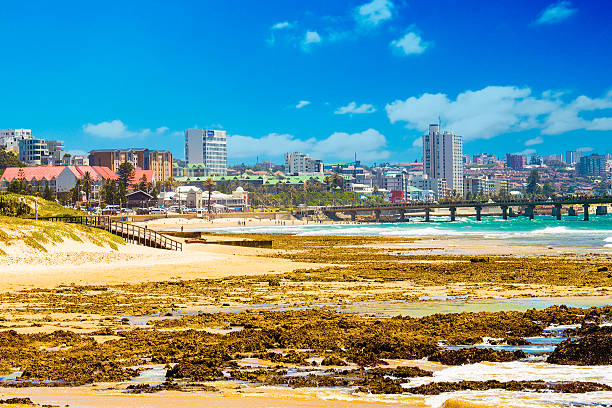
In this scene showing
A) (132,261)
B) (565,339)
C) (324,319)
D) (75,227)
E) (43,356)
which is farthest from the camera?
(75,227)

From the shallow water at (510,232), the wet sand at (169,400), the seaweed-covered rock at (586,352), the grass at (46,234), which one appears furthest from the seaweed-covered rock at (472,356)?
the shallow water at (510,232)

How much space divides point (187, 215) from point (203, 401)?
599 feet

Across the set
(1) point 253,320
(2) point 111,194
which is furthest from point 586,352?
(2) point 111,194

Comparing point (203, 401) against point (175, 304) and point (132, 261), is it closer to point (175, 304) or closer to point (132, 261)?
point (175, 304)

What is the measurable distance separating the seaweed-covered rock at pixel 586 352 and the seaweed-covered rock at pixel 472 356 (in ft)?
2.09

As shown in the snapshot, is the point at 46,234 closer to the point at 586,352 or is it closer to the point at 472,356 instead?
the point at 472,356

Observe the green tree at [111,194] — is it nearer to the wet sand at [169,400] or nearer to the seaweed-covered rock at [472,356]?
the seaweed-covered rock at [472,356]

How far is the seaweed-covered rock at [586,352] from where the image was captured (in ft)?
39.9

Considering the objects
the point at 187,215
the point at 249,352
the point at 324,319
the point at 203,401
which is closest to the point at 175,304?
the point at 324,319

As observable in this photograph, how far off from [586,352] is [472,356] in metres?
1.78

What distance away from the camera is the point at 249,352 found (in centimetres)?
1351

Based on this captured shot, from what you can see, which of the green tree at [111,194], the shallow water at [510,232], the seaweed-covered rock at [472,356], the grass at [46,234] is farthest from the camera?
the green tree at [111,194]

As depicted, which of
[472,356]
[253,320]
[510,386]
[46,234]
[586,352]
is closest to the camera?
[510,386]

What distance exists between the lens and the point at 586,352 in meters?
12.5
